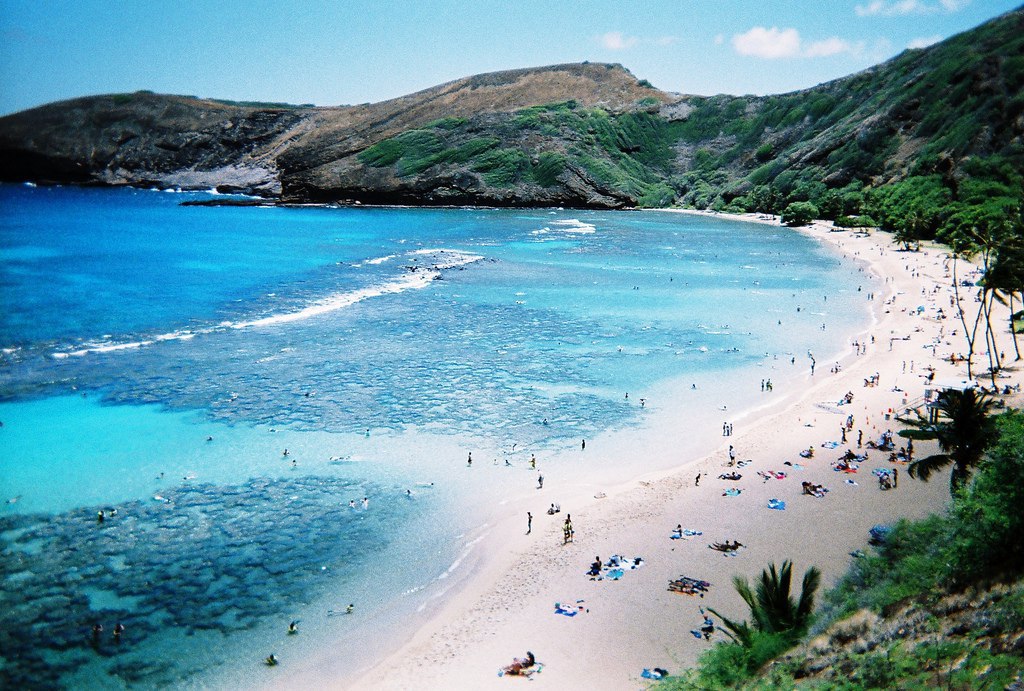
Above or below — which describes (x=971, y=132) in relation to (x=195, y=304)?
above

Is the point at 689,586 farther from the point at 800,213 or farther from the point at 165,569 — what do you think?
the point at 800,213

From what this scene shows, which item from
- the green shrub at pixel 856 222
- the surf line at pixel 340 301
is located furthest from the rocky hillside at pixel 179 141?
the surf line at pixel 340 301

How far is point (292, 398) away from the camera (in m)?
36.5

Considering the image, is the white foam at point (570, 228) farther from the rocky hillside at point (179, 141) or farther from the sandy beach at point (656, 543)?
the sandy beach at point (656, 543)

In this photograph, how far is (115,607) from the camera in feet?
64.6

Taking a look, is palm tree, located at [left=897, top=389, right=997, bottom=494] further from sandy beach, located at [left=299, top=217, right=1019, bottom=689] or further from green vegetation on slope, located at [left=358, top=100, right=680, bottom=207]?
green vegetation on slope, located at [left=358, top=100, right=680, bottom=207]

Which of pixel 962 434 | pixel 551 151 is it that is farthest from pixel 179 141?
pixel 962 434

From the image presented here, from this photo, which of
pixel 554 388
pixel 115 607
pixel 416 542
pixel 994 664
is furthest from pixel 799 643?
pixel 554 388

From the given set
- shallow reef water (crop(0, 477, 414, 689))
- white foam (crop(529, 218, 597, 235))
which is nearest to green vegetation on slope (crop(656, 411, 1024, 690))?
shallow reef water (crop(0, 477, 414, 689))

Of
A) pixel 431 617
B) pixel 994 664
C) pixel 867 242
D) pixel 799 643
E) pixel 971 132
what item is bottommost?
pixel 431 617

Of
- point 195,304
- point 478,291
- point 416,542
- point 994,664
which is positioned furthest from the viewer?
point 478,291

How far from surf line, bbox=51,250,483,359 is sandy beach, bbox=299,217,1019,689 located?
103 feet

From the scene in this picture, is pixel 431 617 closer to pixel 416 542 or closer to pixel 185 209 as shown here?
pixel 416 542

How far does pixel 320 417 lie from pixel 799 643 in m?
24.7
